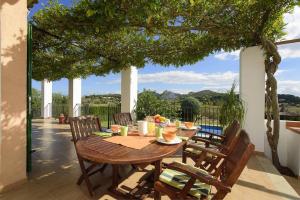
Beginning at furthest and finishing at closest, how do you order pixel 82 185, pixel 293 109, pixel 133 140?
1. pixel 293 109
2. pixel 82 185
3. pixel 133 140

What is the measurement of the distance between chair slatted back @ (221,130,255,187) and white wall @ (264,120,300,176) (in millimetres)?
2649

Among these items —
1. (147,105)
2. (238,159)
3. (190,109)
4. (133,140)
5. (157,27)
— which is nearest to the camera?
(238,159)

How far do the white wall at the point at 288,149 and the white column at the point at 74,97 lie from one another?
27.6 ft

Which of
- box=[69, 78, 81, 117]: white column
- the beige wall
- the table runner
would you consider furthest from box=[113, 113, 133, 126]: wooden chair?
box=[69, 78, 81, 117]: white column

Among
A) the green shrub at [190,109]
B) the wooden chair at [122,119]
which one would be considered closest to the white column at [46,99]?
the green shrub at [190,109]

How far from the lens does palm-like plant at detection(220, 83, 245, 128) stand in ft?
16.2

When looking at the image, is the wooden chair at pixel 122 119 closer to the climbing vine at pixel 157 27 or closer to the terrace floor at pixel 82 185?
the terrace floor at pixel 82 185

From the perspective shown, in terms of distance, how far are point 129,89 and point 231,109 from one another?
3.80 meters

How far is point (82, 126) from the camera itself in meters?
3.25

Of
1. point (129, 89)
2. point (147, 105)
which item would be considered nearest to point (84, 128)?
point (147, 105)

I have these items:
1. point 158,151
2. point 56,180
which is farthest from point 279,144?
point 56,180

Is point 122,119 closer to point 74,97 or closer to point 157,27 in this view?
point 157,27

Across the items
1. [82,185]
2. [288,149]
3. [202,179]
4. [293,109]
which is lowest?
[82,185]

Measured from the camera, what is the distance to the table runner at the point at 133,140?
2333mm
